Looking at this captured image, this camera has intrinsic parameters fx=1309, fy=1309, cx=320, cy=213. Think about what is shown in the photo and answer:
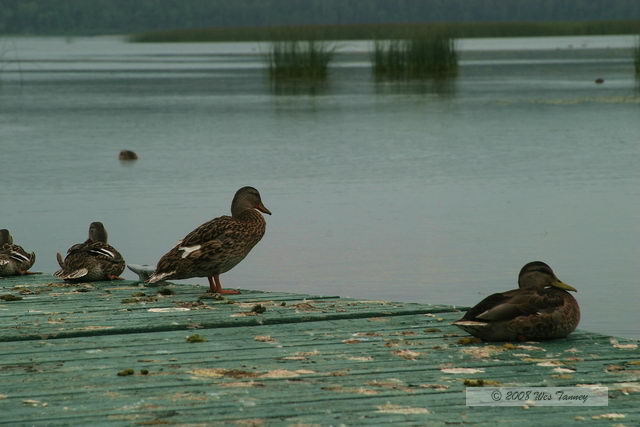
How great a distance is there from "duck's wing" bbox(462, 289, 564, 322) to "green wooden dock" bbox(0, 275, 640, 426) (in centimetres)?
15

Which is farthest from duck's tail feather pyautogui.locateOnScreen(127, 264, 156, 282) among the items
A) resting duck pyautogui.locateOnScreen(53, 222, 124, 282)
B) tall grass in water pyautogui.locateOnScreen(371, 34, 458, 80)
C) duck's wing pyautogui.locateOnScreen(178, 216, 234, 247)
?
tall grass in water pyautogui.locateOnScreen(371, 34, 458, 80)

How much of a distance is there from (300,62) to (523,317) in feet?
126

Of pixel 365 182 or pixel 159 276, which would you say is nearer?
pixel 159 276

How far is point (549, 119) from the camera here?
29203 mm

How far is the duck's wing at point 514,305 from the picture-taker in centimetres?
636

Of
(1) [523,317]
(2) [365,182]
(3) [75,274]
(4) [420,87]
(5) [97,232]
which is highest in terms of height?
(4) [420,87]

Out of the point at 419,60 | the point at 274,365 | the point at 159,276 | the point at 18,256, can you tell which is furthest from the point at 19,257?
the point at 419,60

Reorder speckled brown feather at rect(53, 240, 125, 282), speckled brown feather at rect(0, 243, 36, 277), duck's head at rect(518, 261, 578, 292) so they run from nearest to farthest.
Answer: duck's head at rect(518, 261, 578, 292), speckled brown feather at rect(53, 240, 125, 282), speckled brown feather at rect(0, 243, 36, 277)

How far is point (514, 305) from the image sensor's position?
6.40m

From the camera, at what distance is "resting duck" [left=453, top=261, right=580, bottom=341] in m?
6.34

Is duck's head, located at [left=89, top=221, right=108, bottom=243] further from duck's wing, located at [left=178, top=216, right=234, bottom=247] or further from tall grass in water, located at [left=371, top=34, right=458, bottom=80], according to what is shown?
tall grass in water, located at [left=371, top=34, right=458, bottom=80]

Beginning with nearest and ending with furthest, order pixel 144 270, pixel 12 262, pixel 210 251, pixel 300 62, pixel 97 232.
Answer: pixel 210 251, pixel 144 270, pixel 12 262, pixel 97 232, pixel 300 62

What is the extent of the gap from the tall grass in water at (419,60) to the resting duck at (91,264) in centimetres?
3590

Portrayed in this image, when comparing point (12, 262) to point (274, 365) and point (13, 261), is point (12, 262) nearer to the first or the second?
point (13, 261)
